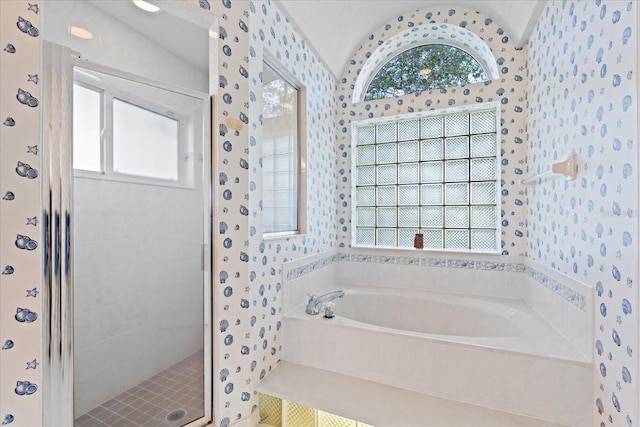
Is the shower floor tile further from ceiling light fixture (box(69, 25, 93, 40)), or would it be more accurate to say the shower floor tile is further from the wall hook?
the wall hook

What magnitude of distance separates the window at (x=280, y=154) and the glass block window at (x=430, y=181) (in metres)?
0.85

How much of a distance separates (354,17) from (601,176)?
2.05m

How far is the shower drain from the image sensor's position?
4.65 ft

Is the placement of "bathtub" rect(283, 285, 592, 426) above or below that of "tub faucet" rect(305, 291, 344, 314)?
below

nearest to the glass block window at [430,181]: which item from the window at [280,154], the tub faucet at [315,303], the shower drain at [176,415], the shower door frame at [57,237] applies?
the window at [280,154]

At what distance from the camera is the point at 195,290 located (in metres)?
1.49

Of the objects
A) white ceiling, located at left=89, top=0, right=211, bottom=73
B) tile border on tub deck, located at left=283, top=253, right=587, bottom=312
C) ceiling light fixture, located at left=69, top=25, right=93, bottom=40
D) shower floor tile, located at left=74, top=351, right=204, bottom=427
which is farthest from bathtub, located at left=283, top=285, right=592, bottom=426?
ceiling light fixture, located at left=69, top=25, right=93, bottom=40

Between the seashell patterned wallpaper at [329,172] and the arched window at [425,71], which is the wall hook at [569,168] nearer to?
the seashell patterned wallpaper at [329,172]

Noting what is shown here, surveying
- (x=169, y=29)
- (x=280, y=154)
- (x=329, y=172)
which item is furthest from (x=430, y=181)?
(x=169, y=29)

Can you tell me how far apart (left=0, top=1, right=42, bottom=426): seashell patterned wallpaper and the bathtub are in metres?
1.22

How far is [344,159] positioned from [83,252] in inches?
82.6

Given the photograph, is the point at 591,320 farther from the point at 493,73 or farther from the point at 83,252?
the point at 83,252

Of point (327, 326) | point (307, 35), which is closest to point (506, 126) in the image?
point (307, 35)

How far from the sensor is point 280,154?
6.72 ft
